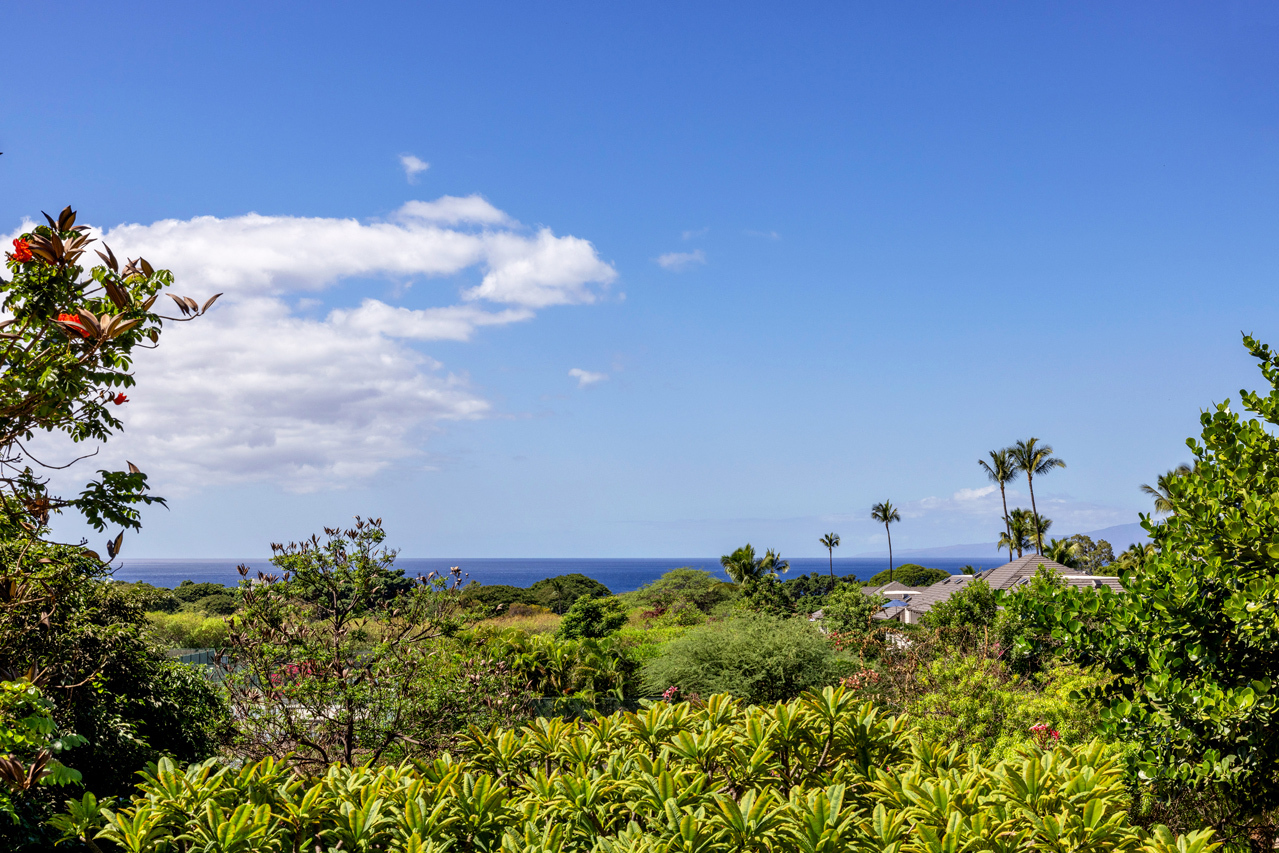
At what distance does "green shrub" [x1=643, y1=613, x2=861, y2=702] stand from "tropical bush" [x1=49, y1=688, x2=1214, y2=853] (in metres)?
9.46

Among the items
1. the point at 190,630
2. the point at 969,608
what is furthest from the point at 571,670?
the point at 190,630

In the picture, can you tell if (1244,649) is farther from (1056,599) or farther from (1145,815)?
(1145,815)

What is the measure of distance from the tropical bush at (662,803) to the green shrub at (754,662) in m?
9.46

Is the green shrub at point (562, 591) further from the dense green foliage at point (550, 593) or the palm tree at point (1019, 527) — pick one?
the palm tree at point (1019, 527)

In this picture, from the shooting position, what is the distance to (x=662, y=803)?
3377 mm

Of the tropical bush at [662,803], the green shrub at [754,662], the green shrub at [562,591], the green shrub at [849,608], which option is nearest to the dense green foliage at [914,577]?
the green shrub at [562,591]

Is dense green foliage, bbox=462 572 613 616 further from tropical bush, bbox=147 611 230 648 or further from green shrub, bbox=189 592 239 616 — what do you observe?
tropical bush, bbox=147 611 230 648

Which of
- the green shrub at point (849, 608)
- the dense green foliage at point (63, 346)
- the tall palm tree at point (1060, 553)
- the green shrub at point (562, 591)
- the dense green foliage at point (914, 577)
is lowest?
the dense green foliage at point (914, 577)

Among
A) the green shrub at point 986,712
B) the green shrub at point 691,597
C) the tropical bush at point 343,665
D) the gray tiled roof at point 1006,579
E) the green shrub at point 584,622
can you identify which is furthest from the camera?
the green shrub at point 691,597

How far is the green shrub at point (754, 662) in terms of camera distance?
1351cm

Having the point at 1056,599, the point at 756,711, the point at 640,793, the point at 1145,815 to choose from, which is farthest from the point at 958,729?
the point at 640,793

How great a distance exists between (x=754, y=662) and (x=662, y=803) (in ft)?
35.2

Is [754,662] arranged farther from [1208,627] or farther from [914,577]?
[914,577]

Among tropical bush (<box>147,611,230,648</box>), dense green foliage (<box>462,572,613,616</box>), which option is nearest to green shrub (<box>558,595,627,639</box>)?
tropical bush (<box>147,611,230,648</box>)
